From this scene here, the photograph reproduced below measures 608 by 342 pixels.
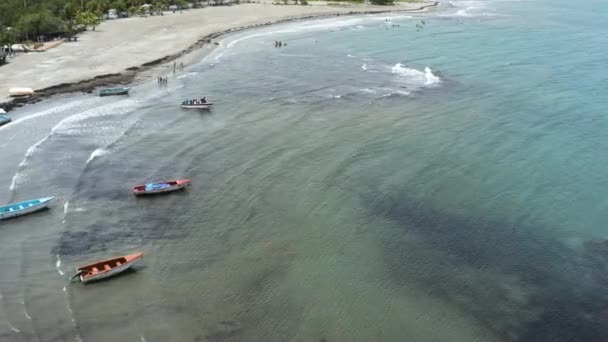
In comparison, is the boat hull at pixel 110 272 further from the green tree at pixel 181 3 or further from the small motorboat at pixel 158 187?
the green tree at pixel 181 3

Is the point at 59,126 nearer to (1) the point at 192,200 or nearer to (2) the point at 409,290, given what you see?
(1) the point at 192,200

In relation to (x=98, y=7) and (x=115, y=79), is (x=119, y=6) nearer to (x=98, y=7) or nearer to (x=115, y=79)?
(x=98, y=7)

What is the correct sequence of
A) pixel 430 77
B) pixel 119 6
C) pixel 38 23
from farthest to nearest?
pixel 119 6 → pixel 38 23 → pixel 430 77

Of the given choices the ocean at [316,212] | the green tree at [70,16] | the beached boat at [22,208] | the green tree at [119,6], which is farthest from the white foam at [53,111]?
the green tree at [119,6]

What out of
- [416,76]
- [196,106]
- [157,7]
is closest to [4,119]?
[196,106]

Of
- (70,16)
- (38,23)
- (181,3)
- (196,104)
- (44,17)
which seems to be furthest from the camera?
(181,3)

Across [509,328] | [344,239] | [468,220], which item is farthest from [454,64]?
→ [509,328]

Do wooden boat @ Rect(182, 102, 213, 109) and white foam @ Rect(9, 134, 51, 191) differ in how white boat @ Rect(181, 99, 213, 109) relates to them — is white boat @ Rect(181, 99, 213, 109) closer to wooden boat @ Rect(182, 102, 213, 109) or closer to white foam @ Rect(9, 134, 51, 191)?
wooden boat @ Rect(182, 102, 213, 109)
